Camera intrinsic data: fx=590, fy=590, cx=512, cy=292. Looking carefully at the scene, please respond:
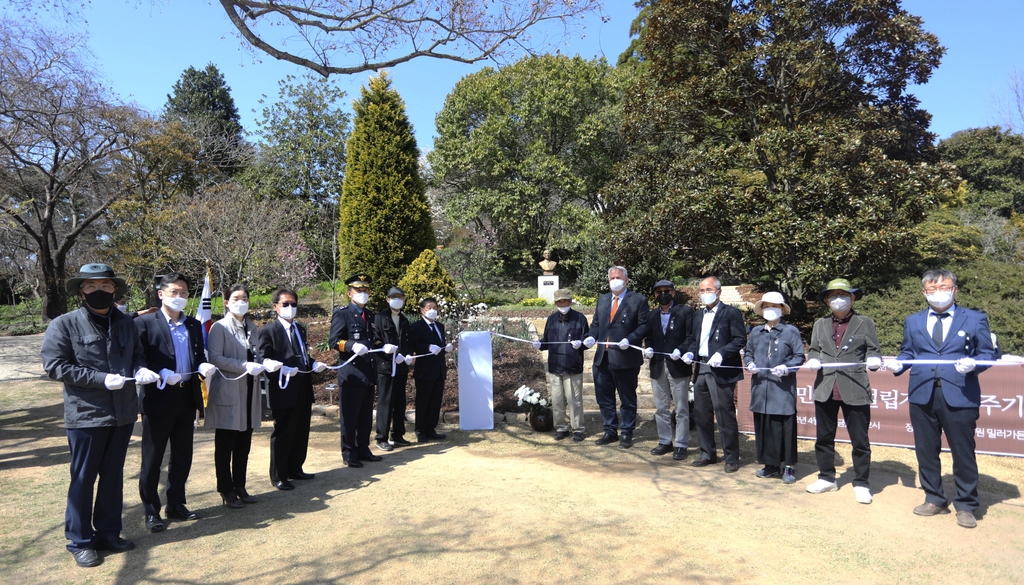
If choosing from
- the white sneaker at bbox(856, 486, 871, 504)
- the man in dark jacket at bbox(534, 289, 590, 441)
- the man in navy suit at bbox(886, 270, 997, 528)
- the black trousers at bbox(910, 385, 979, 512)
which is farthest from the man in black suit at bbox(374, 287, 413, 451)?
the black trousers at bbox(910, 385, 979, 512)

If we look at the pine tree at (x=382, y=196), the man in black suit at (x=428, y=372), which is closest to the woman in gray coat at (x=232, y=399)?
the man in black suit at (x=428, y=372)

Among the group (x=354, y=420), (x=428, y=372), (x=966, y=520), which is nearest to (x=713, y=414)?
(x=966, y=520)

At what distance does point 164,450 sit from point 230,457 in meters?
0.63

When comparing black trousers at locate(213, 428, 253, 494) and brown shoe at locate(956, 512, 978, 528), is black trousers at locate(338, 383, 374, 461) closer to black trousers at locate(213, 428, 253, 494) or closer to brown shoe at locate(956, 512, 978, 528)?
black trousers at locate(213, 428, 253, 494)

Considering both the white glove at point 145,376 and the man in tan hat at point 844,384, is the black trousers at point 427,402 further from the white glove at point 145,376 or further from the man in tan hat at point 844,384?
the man in tan hat at point 844,384

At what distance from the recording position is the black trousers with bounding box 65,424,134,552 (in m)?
3.77

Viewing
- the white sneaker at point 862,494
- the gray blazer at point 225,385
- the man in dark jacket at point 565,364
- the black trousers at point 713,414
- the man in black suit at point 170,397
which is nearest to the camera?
the man in black suit at point 170,397

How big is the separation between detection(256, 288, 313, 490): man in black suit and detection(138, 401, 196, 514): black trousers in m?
0.71

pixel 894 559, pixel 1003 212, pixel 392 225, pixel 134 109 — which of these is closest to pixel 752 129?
pixel 392 225

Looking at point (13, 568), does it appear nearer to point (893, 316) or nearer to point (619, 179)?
point (893, 316)

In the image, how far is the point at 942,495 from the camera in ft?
15.1

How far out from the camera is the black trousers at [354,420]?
5.98 metres

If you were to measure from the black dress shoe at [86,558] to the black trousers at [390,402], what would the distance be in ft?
10.2

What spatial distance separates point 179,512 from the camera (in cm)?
442
